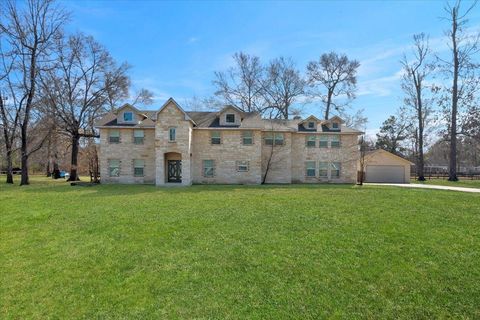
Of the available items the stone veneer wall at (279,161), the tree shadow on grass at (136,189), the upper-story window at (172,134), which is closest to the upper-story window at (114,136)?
the tree shadow on grass at (136,189)

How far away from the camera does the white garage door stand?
32.2m

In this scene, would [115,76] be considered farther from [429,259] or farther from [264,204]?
[429,259]

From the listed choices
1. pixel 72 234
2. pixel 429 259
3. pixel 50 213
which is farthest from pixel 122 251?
pixel 429 259

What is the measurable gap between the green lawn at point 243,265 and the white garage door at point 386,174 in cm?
2315

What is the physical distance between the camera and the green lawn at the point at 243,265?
4941 mm

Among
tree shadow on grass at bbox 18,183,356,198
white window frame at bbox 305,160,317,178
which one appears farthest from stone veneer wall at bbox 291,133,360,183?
tree shadow on grass at bbox 18,183,356,198

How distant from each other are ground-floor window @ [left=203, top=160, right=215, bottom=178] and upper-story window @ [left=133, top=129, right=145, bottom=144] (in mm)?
5776

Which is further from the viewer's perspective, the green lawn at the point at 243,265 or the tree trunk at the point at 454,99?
the tree trunk at the point at 454,99

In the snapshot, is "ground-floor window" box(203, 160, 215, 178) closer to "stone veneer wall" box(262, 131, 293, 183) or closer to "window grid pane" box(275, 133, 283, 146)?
"stone veneer wall" box(262, 131, 293, 183)

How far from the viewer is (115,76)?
1286 inches

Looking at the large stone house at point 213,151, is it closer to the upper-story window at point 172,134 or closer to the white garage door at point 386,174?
the upper-story window at point 172,134

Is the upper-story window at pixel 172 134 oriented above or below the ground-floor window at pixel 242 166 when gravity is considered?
above

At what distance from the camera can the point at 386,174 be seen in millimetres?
32344

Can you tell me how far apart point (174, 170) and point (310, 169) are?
12522mm
